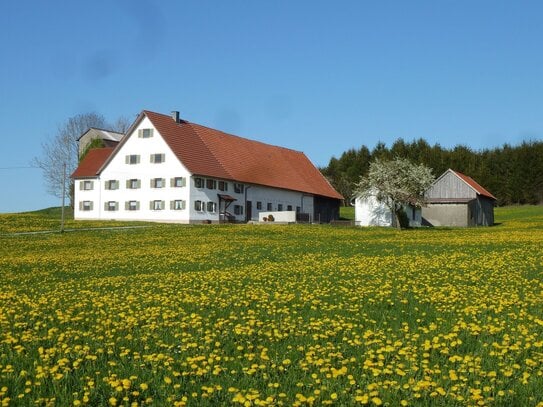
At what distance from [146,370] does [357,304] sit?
605cm

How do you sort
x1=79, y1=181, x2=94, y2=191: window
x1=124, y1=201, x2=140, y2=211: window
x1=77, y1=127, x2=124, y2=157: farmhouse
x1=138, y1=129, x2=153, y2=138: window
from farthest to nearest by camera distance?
1. x1=77, y1=127, x2=124, y2=157: farmhouse
2. x1=79, y1=181, x2=94, y2=191: window
3. x1=124, y1=201, x2=140, y2=211: window
4. x1=138, y1=129, x2=153, y2=138: window

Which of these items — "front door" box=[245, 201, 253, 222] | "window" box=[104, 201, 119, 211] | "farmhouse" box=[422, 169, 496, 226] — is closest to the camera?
"window" box=[104, 201, 119, 211]

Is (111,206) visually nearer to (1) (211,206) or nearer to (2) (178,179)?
(2) (178,179)

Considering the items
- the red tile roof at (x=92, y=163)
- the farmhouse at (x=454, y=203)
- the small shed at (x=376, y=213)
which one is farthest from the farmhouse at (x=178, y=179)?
the farmhouse at (x=454, y=203)

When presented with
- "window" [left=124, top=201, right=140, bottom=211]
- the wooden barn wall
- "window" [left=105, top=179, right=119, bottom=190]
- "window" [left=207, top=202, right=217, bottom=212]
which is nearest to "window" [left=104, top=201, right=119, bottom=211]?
"window" [left=124, top=201, right=140, bottom=211]

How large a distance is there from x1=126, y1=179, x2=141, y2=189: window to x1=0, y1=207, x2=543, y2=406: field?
43397 millimetres

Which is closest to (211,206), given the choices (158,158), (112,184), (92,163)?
(158,158)

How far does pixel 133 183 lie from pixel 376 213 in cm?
2787

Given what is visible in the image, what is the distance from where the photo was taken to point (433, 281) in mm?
16922

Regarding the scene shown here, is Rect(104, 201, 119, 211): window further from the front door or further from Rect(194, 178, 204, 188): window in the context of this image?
the front door

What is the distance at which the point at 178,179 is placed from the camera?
6247 cm

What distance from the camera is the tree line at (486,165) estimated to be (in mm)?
110250

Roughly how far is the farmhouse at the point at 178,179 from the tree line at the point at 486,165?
3529 cm

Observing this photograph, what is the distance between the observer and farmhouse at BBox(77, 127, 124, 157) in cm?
8375
